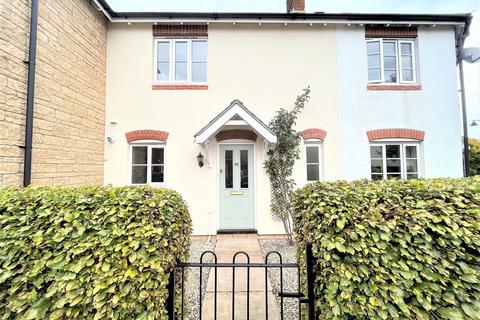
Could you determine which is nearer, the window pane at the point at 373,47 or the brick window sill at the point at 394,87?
the brick window sill at the point at 394,87

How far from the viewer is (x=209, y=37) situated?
283 inches

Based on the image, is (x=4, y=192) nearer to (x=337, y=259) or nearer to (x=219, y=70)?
(x=337, y=259)

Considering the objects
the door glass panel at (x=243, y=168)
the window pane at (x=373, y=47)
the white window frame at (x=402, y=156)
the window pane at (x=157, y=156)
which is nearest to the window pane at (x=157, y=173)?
the window pane at (x=157, y=156)

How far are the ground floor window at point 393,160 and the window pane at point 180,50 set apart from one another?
682cm

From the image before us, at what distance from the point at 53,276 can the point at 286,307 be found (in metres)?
2.99

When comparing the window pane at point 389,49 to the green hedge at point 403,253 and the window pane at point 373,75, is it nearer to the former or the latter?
the window pane at point 373,75

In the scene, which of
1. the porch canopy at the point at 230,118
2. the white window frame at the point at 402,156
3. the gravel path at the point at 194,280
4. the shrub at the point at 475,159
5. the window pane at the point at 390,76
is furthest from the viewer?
the shrub at the point at 475,159

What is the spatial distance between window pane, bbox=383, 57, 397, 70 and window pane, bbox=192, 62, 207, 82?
603 cm

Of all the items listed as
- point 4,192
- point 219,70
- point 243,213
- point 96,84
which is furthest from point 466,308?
point 96,84

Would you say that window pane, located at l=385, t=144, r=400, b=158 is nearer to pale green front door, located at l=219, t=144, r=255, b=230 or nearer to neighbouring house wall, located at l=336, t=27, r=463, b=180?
neighbouring house wall, located at l=336, t=27, r=463, b=180

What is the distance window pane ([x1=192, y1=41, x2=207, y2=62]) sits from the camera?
726 cm

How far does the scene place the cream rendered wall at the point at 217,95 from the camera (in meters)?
6.97

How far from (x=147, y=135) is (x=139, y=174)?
1292mm

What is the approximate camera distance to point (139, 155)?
7152 millimetres
